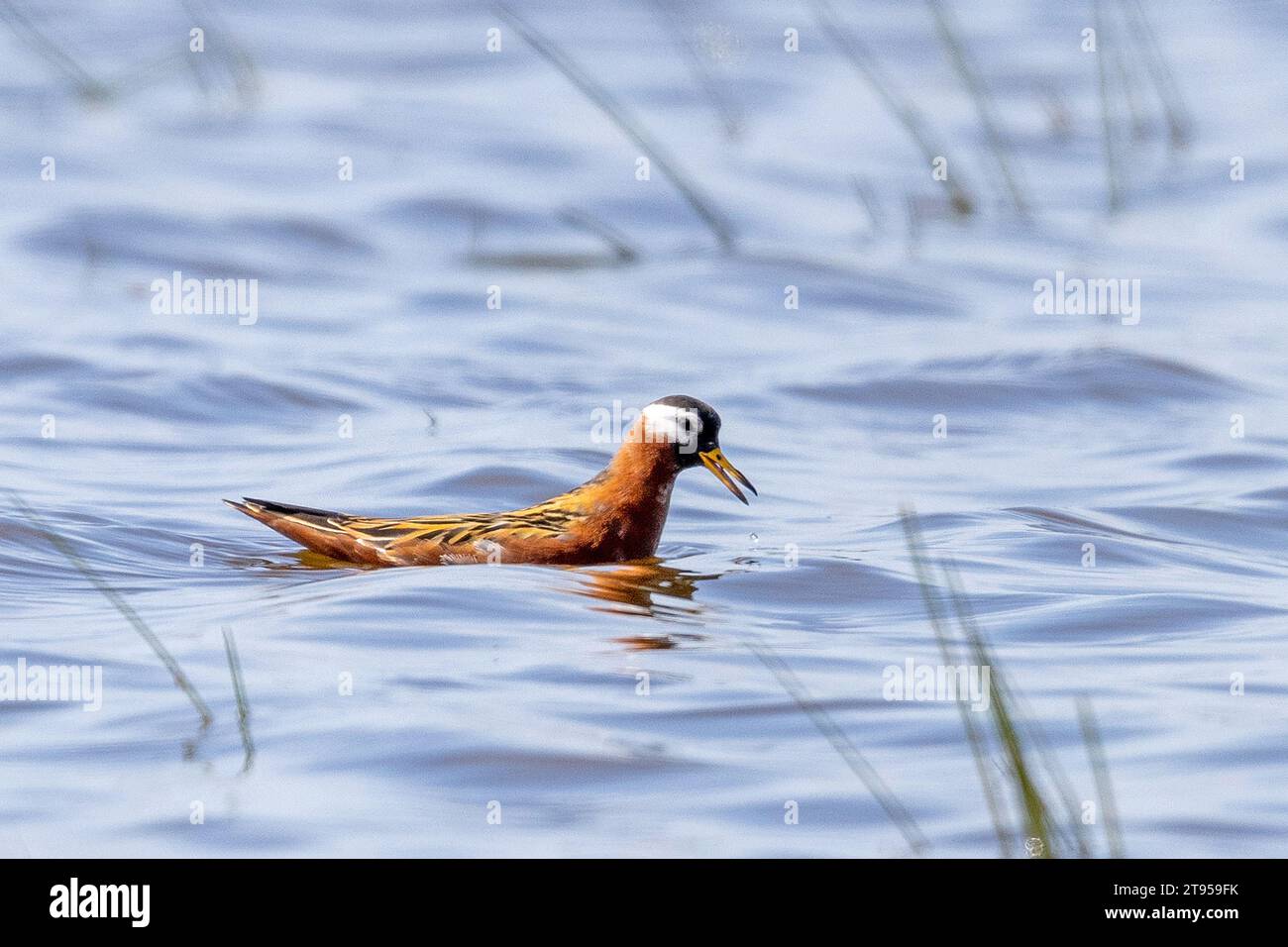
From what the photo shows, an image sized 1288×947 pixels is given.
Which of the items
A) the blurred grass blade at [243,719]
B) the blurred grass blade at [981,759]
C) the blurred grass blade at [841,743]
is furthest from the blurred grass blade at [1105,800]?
the blurred grass blade at [243,719]

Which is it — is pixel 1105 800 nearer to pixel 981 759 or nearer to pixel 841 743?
pixel 981 759

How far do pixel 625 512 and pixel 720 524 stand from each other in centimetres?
187

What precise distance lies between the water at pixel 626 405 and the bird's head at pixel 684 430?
22.0 inches

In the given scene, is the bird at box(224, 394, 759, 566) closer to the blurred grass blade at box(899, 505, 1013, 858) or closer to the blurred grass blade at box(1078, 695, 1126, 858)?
the blurred grass blade at box(899, 505, 1013, 858)

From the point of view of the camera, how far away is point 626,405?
44.5 feet

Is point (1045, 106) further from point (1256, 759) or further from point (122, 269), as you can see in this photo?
point (1256, 759)

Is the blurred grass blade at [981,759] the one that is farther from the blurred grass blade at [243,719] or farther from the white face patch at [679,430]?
the blurred grass blade at [243,719]

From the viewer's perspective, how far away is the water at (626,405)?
668 cm

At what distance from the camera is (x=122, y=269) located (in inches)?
Answer: 653

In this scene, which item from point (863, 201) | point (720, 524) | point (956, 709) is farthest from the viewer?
point (863, 201)

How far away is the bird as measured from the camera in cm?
909

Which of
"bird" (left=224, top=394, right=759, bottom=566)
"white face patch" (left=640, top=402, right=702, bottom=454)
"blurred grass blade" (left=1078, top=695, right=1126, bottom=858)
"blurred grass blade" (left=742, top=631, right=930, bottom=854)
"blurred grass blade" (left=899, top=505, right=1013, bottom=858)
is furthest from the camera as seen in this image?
"white face patch" (left=640, top=402, right=702, bottom=454)

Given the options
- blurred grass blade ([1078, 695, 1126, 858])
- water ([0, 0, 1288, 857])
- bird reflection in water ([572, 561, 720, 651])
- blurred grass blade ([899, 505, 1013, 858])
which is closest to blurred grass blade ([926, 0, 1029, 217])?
water ([0, 0, 1288, 857])
